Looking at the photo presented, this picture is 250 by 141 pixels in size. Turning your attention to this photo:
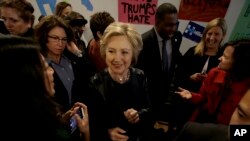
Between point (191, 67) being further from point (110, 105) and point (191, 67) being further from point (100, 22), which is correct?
point (110, 105)

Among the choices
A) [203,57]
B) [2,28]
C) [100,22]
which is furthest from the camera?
[203,57]

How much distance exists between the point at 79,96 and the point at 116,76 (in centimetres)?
29

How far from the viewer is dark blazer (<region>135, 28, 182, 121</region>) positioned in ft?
8.41

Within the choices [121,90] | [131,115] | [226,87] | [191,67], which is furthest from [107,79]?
[191,67]

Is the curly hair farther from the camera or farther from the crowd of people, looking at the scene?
the camera

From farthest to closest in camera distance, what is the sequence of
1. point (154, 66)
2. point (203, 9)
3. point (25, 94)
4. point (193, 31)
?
point (193, 31)
point (203, 9)
point (154, 66)
point (25, 94)

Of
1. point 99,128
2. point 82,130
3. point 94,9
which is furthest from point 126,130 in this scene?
point 94,9

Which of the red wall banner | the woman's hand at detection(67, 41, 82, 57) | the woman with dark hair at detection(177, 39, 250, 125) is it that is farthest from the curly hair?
the red wall banner

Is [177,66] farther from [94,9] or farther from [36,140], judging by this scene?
[36,140]

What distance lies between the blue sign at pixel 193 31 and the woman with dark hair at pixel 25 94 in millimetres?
3367

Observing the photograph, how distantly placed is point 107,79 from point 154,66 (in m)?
1.02

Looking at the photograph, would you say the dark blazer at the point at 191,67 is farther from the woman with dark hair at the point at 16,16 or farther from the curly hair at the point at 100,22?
the woman with dark hair at the point at 16,16

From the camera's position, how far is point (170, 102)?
9.33 ft

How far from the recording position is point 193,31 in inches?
156
